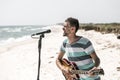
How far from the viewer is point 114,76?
7.78 m

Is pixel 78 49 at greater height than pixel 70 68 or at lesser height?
greater

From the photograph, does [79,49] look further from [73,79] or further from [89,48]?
[73,79]

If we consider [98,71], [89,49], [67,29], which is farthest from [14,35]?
[98,71]

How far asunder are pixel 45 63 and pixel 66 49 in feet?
25.7

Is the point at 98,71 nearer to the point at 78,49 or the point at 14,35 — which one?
the point at 78,49

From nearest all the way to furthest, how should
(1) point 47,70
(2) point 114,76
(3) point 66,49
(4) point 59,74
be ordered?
(3) point 66,49 → (2) point 114,76 → (4) point 59,74 → (1) point 47,70

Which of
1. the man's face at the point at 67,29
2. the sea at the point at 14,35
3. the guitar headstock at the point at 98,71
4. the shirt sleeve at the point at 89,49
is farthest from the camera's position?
the sea at the point at 14,35

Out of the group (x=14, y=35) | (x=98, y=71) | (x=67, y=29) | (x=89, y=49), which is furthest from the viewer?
(x=14, y=35)

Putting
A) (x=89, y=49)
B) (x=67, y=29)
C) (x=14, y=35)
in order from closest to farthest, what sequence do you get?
1. (x=89, y=49)
2. (x=67, y=29)
3. (x=14, y=35)

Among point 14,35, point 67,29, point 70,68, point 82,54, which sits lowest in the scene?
point 14,35

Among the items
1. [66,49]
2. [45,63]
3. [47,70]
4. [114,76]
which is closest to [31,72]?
[47,70]

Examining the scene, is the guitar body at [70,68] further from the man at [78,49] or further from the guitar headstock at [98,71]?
the guitar headstock at [98,71]

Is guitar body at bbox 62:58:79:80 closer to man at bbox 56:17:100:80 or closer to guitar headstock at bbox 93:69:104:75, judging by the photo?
man at bbox 56:17:100:80

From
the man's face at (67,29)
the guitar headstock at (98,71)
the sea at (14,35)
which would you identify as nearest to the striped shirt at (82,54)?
the man's face at (67,29)
